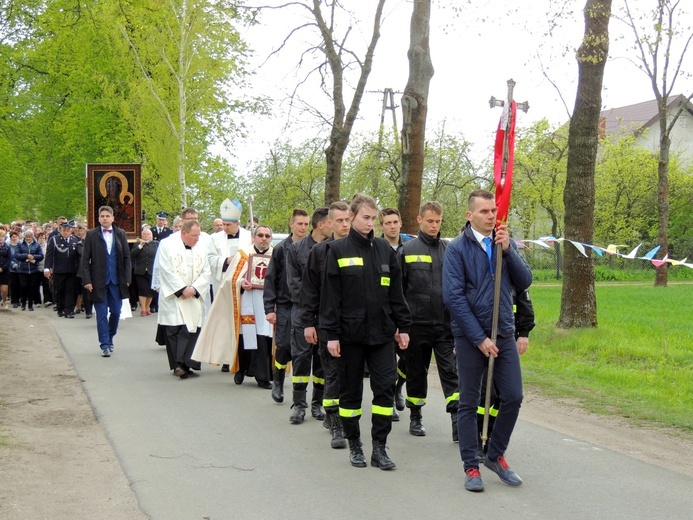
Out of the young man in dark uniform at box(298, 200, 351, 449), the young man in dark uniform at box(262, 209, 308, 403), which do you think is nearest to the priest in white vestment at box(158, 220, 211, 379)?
the young man in dark uniform at box(262, 209, 308, 403)

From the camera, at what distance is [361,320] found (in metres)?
7.02

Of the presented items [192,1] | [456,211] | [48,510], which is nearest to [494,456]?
[48,510]

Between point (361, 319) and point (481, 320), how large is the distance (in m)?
0.97

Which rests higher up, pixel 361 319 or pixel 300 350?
pixel 361 319

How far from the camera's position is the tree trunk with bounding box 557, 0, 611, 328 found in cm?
1398

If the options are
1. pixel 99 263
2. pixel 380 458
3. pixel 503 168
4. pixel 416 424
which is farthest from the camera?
pixel 99 263

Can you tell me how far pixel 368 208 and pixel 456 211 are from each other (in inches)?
1206

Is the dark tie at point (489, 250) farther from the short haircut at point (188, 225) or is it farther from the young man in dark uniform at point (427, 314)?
the short haircut at point (188, 225)

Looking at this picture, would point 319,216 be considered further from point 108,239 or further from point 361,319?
point 108,239

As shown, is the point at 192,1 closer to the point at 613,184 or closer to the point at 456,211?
the point at 456,211

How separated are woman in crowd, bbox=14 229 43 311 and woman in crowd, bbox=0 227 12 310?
0.21 meters

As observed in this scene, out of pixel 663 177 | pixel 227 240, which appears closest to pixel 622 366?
pixel 227 240

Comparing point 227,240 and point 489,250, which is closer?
point 489,250

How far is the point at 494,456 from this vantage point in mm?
6559
